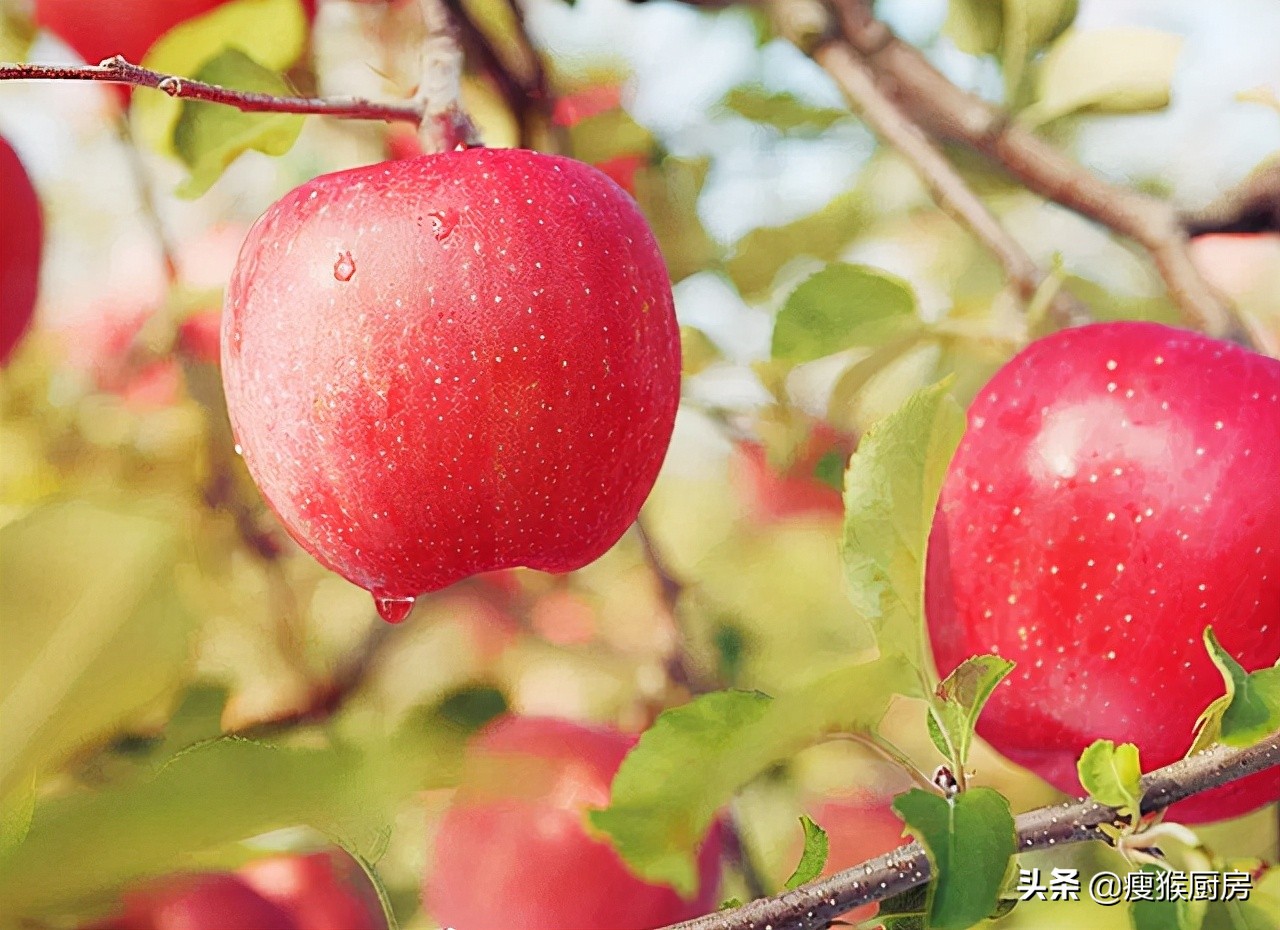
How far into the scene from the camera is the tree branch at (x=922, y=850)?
0.32m

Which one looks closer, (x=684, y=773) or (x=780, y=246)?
(x=684, y=773)

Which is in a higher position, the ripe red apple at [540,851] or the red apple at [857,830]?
the ripe red apple at [540,851]

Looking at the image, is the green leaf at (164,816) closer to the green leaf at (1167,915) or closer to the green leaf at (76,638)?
the green leaf at (76,638)

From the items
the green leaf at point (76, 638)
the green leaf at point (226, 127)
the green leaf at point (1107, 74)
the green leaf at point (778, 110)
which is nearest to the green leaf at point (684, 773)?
the green leaf at point (76, 638)

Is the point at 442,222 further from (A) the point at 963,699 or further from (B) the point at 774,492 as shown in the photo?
(B) the point at 774,492

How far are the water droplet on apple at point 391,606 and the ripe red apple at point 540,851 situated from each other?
143 mm

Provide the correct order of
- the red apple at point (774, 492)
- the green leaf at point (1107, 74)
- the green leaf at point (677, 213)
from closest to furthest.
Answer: the green leaf at point (1107, 74)
the green leaf at point (677, 213)
the red apple at point (774, 492)

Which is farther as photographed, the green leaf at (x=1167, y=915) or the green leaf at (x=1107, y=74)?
the green leaf at (x=1107, y=74)

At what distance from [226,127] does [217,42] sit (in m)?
0.11

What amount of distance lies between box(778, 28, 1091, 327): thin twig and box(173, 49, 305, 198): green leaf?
295 millimetres

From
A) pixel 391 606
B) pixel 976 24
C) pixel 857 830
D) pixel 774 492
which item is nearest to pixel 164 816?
pixel 391 606

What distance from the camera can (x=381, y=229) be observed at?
378 mm

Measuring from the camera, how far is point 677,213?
85 centimetres

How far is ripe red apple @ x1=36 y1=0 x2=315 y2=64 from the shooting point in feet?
2.03
